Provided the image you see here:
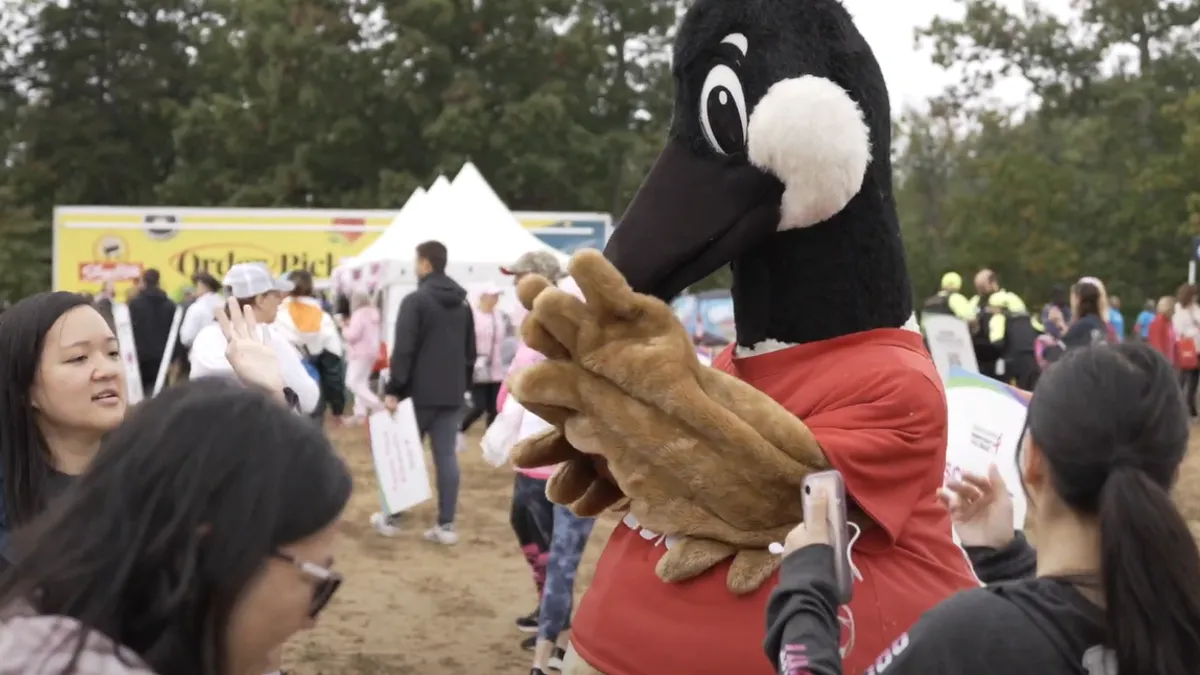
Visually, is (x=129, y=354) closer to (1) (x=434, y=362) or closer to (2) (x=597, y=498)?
(1) (x=434, y=362)

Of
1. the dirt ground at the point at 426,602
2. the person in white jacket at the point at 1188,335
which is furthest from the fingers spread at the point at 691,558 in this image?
the person in white jacket at the point at 1188,335

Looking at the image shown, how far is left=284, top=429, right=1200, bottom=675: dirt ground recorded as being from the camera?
5.79m

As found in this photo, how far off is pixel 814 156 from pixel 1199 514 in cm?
778

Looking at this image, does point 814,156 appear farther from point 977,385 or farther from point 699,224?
point 977,385

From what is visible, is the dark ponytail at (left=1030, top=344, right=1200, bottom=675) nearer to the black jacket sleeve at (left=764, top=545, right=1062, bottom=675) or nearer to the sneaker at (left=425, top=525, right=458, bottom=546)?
the black jacket sleeve at (left=764, top=545, right=1062, bottom=675)

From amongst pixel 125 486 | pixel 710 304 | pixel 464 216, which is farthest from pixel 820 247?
pixel 710 304

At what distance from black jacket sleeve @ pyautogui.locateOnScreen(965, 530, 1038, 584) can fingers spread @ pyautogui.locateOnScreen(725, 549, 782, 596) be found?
0.37 meters

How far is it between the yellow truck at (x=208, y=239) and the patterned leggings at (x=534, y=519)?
11.5m

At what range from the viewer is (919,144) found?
127 feet

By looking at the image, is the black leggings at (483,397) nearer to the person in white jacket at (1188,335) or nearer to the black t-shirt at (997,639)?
the person in white jacket at (1188,335)

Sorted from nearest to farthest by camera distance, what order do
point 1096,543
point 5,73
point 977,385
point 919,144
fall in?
point 1096,543 < point 977,385 < point 5,73 < point 919,144

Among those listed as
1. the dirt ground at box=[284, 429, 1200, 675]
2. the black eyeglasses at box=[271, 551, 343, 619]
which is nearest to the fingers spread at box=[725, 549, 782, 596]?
the black eyeglasses at box=[271, 551, 343, 619]

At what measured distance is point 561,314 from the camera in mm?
2443

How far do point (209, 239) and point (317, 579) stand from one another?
16757mm
